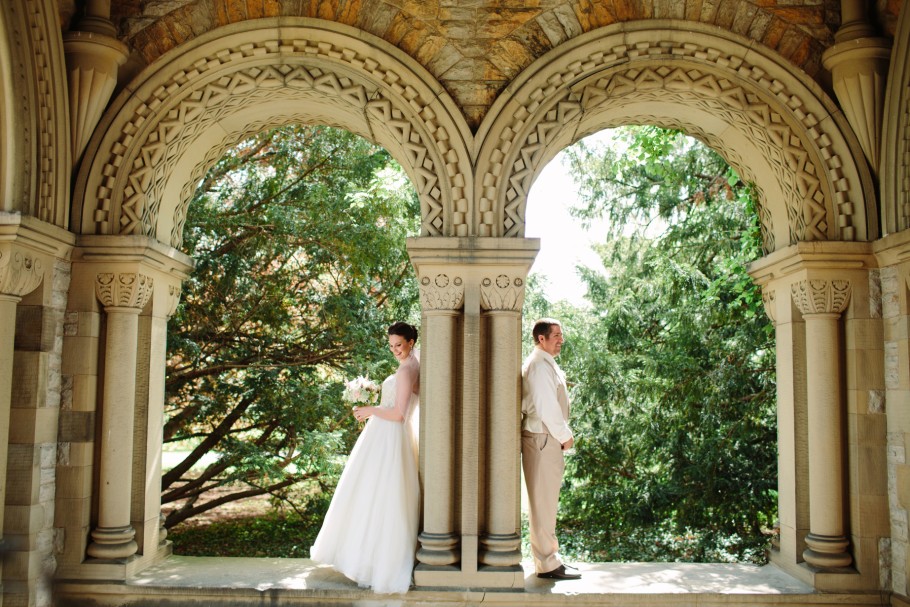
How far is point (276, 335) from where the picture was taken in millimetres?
6699

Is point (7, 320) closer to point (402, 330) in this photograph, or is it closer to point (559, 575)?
point (402, 330)

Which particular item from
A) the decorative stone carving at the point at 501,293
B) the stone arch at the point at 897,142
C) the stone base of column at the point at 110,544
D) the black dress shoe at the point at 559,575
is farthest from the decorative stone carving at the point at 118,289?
the stone arch at the point at 897,142

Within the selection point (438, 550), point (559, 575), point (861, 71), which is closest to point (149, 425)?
point (438, 550)

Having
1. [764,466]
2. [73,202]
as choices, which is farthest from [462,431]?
[764,466]

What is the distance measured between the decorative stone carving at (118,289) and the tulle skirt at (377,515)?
1.50 meters

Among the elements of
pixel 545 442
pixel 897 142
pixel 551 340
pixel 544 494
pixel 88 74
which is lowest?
pixel 544 494

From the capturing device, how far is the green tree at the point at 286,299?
6.31 metres

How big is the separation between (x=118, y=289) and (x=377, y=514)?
6.22 ft

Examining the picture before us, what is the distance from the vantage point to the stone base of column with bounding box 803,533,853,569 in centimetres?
402

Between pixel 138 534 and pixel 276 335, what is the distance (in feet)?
8.74

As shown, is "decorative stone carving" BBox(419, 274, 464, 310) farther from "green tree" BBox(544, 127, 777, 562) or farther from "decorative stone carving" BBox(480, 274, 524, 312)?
"green tree" BBox(544, 127, 777, 562)

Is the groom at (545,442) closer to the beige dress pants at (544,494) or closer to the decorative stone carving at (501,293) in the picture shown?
the beige dress pants at (544,494)

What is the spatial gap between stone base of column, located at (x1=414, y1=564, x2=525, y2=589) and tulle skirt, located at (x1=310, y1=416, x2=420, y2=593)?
0.26 ft

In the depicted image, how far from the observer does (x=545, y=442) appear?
412 cm
